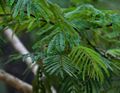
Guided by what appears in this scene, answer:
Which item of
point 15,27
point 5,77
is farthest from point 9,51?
point 15,27

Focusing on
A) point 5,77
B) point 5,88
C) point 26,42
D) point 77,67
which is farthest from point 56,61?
point 5,88

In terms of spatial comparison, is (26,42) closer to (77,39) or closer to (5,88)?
(5,88)

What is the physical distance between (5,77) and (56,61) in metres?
0.76

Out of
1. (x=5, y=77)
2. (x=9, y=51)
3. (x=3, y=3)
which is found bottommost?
(x=9, y=51)

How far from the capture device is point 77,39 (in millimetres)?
576

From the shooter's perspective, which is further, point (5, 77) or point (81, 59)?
point (5, 77)

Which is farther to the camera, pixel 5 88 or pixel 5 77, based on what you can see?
pixel 5 88

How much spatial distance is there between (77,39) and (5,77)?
806mm

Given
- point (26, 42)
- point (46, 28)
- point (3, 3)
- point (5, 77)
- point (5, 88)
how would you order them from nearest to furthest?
point (3, 3) → point (46, 28) → point (5, 77) → point (26, 42) → point (5, 88)

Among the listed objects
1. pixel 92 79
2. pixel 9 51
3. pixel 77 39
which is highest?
pixel 77 39

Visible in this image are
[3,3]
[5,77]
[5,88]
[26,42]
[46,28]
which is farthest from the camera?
[5,88]

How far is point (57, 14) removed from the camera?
548mm

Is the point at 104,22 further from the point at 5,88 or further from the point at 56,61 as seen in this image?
the point at 5,88

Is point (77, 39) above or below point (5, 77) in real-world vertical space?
above
